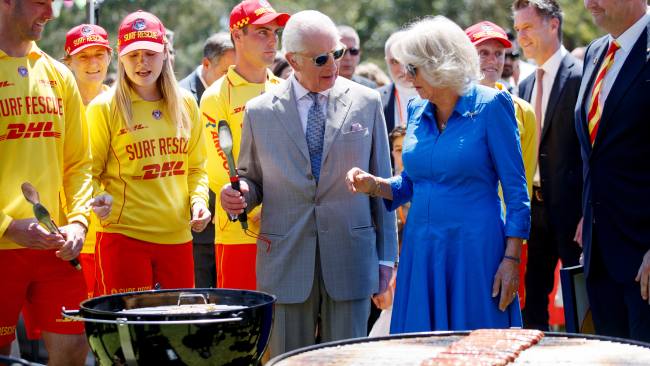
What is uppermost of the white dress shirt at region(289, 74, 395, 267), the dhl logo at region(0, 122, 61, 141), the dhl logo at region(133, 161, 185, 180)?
the white dress shirt at region(289, 74, 395, 267)

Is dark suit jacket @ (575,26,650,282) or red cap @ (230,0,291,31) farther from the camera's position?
red cap @ (230,0,291,31)

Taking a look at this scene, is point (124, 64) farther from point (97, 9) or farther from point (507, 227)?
point (97, 9)

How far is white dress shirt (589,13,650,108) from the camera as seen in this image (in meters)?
5.23

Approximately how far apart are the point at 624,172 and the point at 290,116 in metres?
1.68

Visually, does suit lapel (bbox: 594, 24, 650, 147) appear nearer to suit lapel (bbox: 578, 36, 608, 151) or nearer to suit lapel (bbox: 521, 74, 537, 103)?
suit lapel (bbox: 578, 36, 608, 151)

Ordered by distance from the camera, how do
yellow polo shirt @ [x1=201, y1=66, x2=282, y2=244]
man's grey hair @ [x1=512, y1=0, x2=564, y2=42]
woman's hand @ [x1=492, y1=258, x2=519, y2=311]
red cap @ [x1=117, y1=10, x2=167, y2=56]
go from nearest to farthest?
woman's hand @ [x1=492, y1=258, x2=519, y2=311] → red cap @ [x1=117, y1=10, x2=167, y2=56] → yellow polo shirt @ [x1=201, y1=66, x2=282, y2=244] → man's grey hair @ [x1=512, y1=0, x2=564, y2=42]

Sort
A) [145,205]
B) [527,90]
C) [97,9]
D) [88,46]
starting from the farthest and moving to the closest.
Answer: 1. [97,9]
2. [527,90]
3. [88,46]
4. [145,205]

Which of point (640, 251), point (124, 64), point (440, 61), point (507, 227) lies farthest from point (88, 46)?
point (640, 251)

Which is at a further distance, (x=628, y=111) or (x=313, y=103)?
(x=313, y=103)

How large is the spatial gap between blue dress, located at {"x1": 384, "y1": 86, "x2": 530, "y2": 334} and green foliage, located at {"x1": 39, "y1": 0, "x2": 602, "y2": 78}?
19.0 metres

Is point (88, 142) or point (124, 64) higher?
point (124, 64)

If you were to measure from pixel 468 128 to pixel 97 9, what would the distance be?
16.0ft

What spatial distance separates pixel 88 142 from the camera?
18.4ft

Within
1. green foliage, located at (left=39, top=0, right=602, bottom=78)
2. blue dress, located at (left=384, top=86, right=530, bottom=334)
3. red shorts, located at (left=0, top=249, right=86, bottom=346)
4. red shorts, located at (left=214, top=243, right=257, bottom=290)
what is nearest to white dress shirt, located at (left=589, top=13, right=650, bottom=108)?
blue dress, located at (left=384, top=86, right=530, bottom=334)
